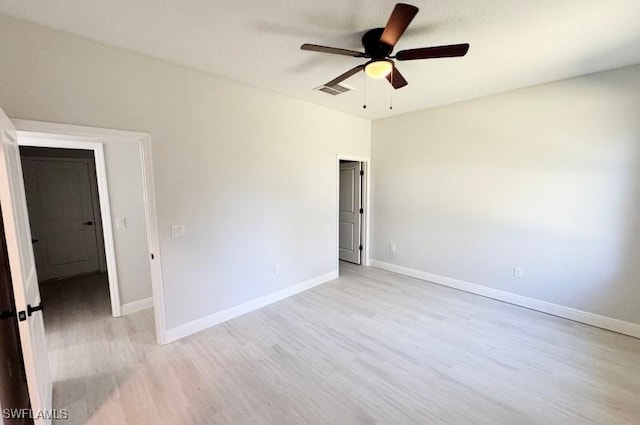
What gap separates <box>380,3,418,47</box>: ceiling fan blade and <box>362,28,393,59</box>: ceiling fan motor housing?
12 cm

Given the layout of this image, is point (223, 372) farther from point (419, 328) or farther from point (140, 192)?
point (140, 192)

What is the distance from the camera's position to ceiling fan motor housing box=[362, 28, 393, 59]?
79.1 inches

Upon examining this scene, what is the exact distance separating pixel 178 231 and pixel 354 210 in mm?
3317

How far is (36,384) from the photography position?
55.9 inches

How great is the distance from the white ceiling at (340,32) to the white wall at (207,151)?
195 millimetres

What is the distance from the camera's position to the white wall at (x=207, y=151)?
6.64 feet

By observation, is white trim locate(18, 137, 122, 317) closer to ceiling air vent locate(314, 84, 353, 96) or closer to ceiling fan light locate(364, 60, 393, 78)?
ceiling air vent locate(314, 84, 353, 96)

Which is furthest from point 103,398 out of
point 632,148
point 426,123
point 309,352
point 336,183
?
point 632,148

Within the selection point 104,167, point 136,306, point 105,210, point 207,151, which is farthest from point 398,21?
point 136,306

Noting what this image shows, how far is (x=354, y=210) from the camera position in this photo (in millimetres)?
5277

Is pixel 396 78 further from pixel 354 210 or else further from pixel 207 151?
pixel 354 210

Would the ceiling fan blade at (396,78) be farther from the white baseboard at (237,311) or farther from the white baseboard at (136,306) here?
the white baseboard at (136,306)

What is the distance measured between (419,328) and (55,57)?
13.3ft

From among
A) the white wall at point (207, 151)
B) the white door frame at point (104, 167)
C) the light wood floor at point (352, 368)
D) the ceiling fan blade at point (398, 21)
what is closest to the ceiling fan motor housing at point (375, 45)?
the ceiling fan blade at point (398, 21)
